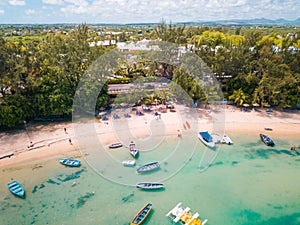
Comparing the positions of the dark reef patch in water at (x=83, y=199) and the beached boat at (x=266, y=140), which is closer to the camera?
the dark reef patch in water at (x=83, y=199)

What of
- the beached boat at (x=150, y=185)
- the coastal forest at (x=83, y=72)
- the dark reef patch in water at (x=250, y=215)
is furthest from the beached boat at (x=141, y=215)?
the coastal forest at (x=83, y=72)

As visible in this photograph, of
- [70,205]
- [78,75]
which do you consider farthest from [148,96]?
[70,205]

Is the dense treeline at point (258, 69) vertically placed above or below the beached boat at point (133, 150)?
above

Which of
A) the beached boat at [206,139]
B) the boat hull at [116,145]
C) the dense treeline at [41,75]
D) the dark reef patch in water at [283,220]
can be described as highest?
the dense treeline at [41,75]

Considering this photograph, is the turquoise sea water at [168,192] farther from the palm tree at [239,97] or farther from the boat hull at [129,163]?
the palm tree at [239,97]

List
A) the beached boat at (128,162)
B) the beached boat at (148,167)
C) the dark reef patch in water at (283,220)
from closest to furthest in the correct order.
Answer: the dark reef patch in water at (283,220) → the beached boat at (148,167) → the beached boat at (128,162)

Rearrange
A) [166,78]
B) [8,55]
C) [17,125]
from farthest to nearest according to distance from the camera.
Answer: [166,78], [17,125], [8,55]

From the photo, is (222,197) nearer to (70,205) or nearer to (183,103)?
(70,205)
